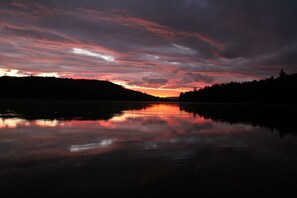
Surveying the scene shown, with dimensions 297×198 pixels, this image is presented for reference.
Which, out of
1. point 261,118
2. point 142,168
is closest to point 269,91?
point 261,118

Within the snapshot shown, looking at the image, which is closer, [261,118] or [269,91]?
[261,118]

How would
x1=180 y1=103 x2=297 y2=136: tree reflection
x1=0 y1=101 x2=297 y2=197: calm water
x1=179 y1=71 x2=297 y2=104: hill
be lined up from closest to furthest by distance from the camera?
x1=0 y1=101 x2=297 y2=197: calm water, x1=180 y1=103 x2=297 y2=136: tree reflection, x1=179 y1=71 x2=297 y2=104: hill

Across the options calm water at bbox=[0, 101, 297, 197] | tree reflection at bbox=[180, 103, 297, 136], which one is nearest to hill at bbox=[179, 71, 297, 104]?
tree reflection at bbox=[180, 103, 297, 136]

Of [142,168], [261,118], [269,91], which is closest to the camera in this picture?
[142,168]

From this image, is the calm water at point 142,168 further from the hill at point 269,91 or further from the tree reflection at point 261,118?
the hill at point 269,91

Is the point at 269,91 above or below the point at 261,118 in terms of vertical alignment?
above

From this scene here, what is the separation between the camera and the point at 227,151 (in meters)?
16.4

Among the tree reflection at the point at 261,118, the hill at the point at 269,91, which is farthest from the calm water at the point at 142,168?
the hill at the point at 269,91

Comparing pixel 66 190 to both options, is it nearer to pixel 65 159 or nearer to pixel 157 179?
pixel 157 179

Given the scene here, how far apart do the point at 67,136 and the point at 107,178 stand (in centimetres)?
1167

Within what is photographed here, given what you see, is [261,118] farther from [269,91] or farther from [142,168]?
[269,91]

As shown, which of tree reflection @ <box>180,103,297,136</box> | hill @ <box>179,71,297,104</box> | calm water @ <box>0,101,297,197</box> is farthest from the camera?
hill @ <box>179,71,297,104</box>

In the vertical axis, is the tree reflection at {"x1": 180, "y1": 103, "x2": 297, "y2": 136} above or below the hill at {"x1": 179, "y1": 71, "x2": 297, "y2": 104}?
below

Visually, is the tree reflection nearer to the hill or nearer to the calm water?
the calm water
